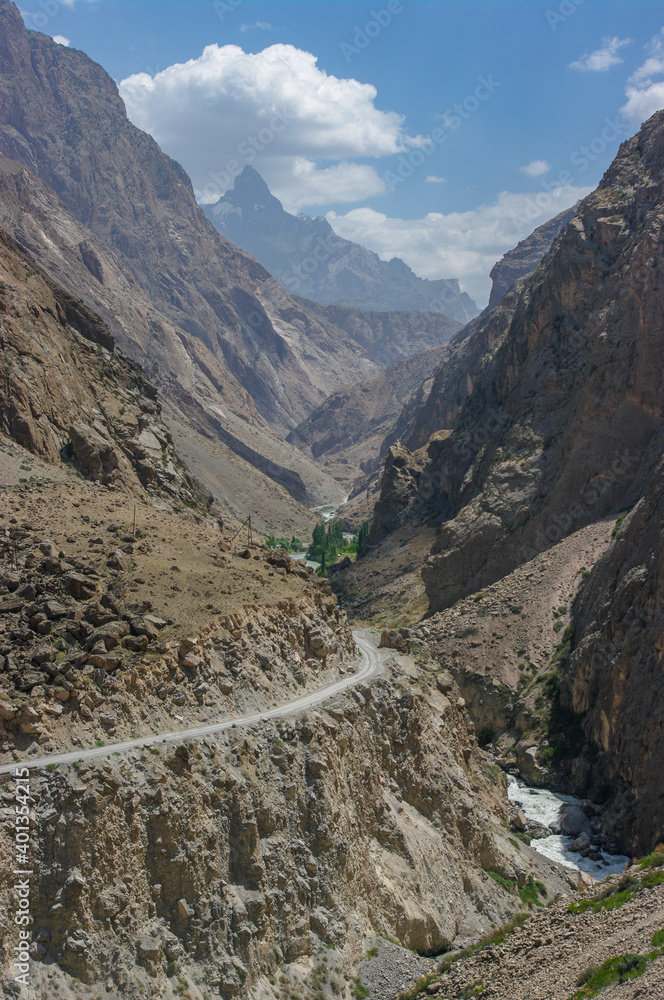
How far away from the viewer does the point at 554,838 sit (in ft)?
174

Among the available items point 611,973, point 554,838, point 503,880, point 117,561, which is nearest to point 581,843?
point 554,838

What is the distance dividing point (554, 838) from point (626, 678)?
37.7ft

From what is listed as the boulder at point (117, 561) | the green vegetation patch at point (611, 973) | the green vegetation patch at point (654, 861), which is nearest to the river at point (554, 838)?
the green vegetation patch at point (654, 861)

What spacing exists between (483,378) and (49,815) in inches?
4160

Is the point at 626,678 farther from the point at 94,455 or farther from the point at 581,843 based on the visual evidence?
the point at 94,455

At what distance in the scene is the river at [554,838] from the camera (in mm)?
48703

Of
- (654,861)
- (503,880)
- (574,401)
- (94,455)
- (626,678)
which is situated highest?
(574,401)

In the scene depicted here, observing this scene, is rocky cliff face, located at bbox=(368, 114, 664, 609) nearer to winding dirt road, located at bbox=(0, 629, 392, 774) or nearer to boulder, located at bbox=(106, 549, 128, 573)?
winding dirt road, located at bbox=(0, 629, 392, 774)

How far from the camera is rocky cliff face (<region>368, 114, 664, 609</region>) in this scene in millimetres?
80125

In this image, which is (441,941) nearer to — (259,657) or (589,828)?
(259,657)

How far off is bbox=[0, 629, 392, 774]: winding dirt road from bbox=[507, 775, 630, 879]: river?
1577 cm

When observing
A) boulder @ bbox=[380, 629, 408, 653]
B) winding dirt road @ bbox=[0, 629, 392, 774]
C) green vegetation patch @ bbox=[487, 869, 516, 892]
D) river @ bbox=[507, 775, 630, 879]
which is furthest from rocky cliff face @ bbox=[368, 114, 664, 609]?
green vegetation patch @ bbox=[487, 869, 516, 892]

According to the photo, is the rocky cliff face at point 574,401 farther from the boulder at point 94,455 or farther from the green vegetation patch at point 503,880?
the green vegetation patch at point 503,880

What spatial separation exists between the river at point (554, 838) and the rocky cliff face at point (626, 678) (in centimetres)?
157
